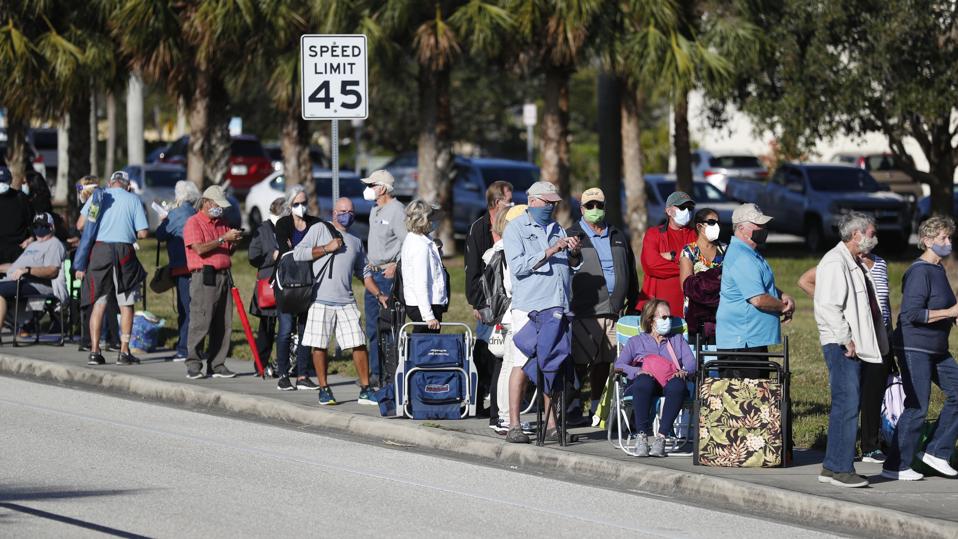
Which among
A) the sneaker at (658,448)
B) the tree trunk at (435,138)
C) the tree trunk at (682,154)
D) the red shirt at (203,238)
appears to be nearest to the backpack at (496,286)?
the sneaker at (658,448)

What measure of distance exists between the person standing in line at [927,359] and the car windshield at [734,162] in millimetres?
37494

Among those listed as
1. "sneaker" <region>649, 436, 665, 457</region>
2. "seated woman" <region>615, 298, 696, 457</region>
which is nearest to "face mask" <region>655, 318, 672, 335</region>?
"seated woman" <region>615, 298, 696, 457</region>

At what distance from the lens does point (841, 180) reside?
34.6 meters

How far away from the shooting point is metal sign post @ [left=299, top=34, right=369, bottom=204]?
1490 centimetres

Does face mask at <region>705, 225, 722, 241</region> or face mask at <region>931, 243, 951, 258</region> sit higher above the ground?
face mask at <region>705, 225, 722, 241</region>

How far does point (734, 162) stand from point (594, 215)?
36795 millimetres

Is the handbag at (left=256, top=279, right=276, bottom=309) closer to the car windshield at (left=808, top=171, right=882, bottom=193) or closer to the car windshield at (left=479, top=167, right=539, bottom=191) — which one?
the car windshield at (left=479, top=167, right=539, bottom=191)

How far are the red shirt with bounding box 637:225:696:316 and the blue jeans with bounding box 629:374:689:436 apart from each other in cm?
141

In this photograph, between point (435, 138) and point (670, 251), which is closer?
point (670, 251)

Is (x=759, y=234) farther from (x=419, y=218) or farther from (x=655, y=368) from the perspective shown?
(x=419, y=218)

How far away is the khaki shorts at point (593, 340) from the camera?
12.1m

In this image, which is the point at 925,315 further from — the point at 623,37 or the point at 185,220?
the point at 623,37

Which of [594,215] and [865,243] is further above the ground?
[594,215]

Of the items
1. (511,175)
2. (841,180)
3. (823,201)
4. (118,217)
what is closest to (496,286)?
(118,217)
